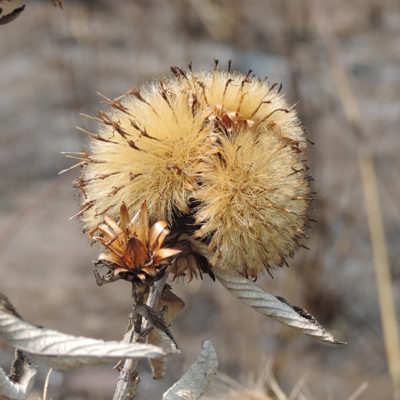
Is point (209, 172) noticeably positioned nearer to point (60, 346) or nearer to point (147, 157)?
point (147, 157)

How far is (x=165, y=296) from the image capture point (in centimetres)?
83

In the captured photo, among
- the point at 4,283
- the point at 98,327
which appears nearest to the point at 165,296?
the point at 98,327

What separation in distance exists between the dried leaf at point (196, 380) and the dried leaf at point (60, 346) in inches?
5.6

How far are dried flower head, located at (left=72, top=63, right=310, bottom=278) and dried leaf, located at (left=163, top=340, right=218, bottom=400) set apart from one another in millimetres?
117

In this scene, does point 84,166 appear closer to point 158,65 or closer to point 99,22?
point 158,65

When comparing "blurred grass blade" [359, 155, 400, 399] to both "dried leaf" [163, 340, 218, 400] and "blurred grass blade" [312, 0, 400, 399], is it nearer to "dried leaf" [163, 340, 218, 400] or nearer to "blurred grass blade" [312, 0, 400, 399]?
"blurred grass blade" [312, 0, 400, 399]

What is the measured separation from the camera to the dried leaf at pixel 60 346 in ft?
2.05

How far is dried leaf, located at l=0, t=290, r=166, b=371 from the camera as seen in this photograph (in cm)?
63

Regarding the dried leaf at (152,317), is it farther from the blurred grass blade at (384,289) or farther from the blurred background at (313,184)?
the blurred grass blade at (384,289)

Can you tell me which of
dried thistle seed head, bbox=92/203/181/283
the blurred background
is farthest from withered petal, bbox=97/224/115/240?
the blurred background

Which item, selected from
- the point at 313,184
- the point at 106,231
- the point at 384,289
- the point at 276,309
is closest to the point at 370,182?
the point at 313,184

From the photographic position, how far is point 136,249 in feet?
2.26

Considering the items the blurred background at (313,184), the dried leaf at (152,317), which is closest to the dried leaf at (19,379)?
the dried leaf at (152,317)

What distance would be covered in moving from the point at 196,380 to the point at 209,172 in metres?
0.26
